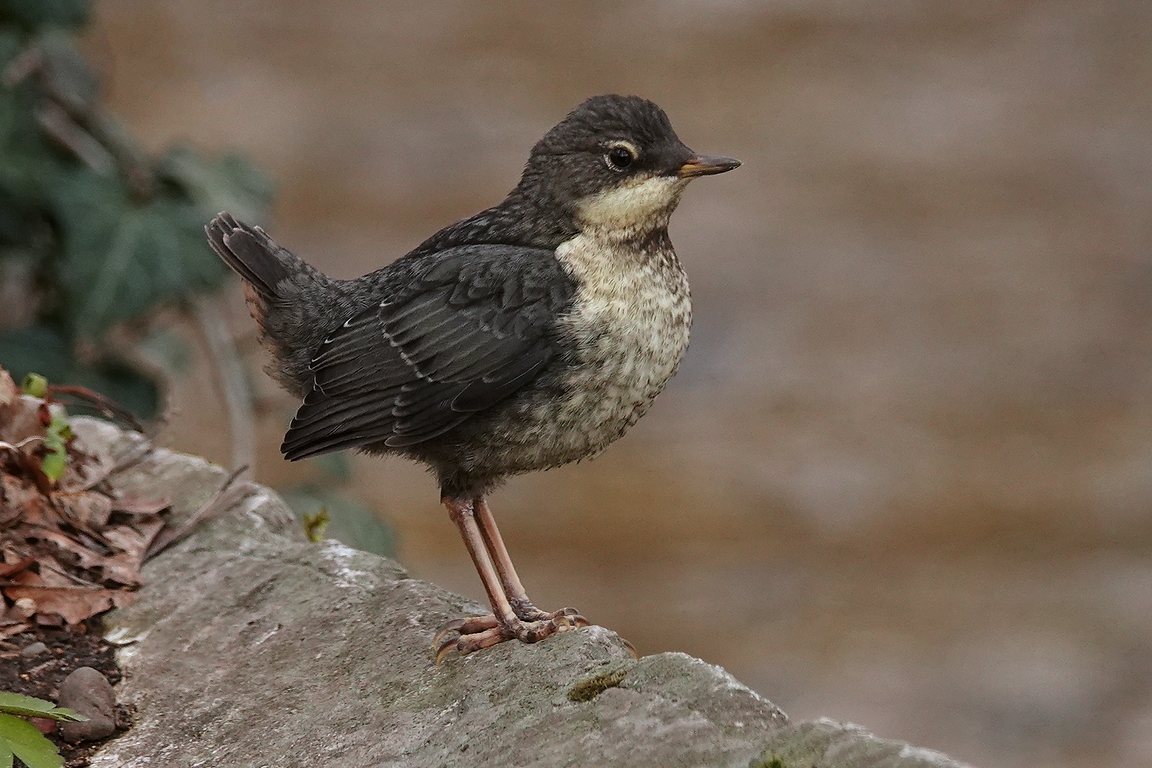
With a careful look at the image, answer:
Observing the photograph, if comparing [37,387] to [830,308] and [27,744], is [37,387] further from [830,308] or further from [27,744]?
[830,308]

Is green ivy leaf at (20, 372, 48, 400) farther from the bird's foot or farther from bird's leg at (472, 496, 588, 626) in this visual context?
the bird's foot

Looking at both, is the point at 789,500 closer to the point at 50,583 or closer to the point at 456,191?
the point at 456,191

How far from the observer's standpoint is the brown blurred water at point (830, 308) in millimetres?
8164

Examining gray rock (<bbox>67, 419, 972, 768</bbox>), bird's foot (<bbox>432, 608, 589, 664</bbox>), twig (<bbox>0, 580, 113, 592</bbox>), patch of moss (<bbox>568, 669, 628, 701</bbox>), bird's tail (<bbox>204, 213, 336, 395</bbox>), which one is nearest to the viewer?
gray rock (<bbox>67, 419, 972, 768</bbox>)

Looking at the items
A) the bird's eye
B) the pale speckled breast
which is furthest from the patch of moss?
the bird's eye

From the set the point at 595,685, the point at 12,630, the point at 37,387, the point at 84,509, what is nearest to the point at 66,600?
the point at 12,630

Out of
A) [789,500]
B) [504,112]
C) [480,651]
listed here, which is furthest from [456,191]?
[480,651]

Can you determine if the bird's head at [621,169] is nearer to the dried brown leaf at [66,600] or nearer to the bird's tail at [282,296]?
the bird's tail at [282,296]

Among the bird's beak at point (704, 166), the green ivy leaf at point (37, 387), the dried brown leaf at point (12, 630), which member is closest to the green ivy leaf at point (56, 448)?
the green ivy leaf at point (37, 387)

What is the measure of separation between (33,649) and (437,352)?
4.14 feet

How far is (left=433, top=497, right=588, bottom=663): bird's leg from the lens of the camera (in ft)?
11.5

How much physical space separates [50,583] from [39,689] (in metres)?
0.45

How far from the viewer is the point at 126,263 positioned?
18.3ft

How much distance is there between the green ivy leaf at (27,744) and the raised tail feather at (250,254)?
1.76 metres
